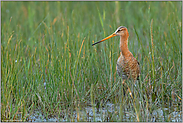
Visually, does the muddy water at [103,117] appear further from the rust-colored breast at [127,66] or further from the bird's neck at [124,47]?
the bird's neck at [124,47]

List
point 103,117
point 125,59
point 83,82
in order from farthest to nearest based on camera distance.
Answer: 1. point 125,59
2. point 83,82
3. point 103,117

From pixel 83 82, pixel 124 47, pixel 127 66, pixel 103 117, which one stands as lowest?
pixel 103 117

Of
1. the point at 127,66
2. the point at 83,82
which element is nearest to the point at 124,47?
the point at 127,66

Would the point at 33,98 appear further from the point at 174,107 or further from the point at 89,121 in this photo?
the point at 174,107

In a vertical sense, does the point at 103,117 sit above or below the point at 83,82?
below

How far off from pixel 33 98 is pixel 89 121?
2.92 ft

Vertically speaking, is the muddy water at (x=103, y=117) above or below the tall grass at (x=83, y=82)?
below

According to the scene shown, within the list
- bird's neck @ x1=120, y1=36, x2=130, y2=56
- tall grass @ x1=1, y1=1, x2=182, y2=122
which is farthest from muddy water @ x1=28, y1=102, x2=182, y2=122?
bird's neck @ x1=120, y1=36, x2=130, y2=56

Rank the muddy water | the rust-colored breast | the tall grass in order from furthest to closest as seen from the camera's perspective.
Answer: the rust-colored breast < the tall grass < the muddy water

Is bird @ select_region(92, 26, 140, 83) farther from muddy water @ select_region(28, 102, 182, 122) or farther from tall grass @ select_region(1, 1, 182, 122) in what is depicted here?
muddy water @ select_region(28, 102, 182, 122)

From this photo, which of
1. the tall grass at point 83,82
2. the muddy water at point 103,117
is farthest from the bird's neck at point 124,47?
the muddy water at point 103,117

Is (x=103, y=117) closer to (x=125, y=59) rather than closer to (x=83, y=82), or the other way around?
(x=83, y=82)

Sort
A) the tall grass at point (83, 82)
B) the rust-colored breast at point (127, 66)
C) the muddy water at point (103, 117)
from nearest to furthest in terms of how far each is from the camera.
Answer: the muddy water at point (103, 117) → the tall grass at point (83, 82) → the rust-colored breast at point (127, 66)

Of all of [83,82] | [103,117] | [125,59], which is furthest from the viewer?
[125,59]
